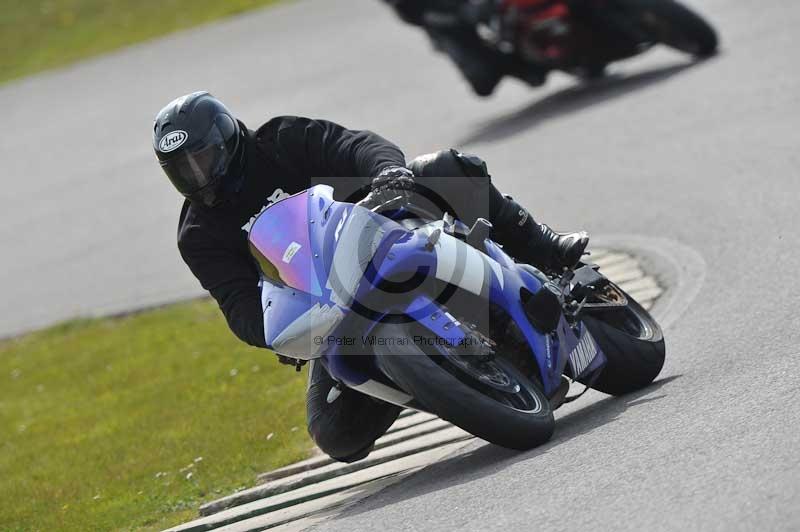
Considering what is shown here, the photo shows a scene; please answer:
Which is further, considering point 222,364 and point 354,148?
point 222,364

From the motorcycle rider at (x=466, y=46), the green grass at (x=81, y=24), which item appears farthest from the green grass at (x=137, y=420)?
the green grass at (x=81, y=24)

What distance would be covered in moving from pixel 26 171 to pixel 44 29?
7788mm

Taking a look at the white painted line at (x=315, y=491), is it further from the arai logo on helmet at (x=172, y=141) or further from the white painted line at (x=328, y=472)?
the arai logo on helmet at (x=172, y=141)

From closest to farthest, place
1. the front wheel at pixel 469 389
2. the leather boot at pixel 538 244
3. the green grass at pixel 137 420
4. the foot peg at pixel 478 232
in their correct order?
the front wheel at pixel 469 389 < the foot peg at pixel 478 232 < the leather boot at pixel 538 244 < the green grass at pixel 137 420

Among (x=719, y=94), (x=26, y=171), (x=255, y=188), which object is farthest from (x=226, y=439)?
(x=26, y=171)

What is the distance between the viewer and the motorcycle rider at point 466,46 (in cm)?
1420

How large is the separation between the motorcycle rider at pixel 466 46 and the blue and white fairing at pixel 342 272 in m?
8.73

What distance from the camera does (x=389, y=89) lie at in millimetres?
16594

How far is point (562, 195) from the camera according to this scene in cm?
1102

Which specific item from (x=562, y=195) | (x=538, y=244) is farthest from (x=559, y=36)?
(x=538, y=244)

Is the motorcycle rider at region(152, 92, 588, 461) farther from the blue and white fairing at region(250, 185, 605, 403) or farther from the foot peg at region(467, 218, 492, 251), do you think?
the blue and white fairing at region(250, 185, 605, 403)

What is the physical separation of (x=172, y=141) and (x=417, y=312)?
1314mm

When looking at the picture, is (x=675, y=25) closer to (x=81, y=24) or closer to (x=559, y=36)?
(x=559, y=36)

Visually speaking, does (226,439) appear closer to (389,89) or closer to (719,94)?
(719,94)
